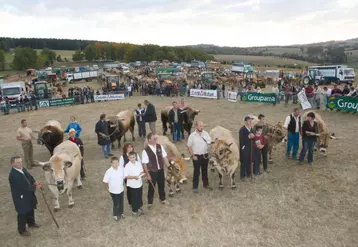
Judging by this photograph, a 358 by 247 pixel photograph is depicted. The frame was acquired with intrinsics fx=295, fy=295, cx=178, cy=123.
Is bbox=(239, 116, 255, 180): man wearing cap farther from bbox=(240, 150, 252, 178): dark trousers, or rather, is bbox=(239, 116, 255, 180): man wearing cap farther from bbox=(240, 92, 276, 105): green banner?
bbox=(240, 92, 276, 105): green banner

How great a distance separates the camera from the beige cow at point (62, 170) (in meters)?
6.99

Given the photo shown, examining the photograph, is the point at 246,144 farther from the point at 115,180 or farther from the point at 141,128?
the point at 141,128

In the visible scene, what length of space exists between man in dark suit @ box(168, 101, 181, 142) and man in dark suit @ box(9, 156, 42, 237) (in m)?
7.64

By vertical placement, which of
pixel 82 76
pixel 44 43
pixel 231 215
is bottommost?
pixel 231 215

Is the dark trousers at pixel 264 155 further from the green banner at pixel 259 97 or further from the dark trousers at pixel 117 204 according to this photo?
the green banner at pixel 259 97

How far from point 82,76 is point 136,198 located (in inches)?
1850

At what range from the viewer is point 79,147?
9.73 meters

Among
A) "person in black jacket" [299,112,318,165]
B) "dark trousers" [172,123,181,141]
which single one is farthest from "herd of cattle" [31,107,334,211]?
"dark trousers" [172,123,181,141]

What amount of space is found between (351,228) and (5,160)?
12.6m

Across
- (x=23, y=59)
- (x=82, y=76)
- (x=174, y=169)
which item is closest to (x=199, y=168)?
(x=174, y=169)

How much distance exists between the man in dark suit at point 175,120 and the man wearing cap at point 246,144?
508 centimetres

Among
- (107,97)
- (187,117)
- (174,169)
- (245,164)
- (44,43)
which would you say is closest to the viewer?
(174,169)

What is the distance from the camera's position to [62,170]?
23.1ft

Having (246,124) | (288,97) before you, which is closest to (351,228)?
(246,124)
